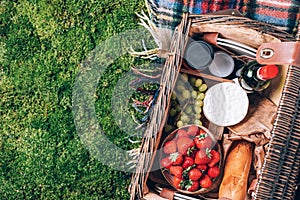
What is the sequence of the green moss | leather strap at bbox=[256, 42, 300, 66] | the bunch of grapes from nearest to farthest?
1. leather strap at bbox=[256, 42, 300, 66]
2. the bunch of grapes
3. the green moss

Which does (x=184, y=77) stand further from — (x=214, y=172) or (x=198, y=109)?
(x=214, y=172)

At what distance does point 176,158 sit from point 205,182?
146 mm

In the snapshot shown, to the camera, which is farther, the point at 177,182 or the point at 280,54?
the point at 177,182

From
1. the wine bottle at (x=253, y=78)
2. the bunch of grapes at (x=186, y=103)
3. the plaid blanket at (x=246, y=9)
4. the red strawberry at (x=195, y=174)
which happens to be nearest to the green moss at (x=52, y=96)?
the plaid blanket at (x=246, y=9)

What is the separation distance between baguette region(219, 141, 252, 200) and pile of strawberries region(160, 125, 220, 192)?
0.16 ft

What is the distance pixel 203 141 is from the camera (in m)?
1.85

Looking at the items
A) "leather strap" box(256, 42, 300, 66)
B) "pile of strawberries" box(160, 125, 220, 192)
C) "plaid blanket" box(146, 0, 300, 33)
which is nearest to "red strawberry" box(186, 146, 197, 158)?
"pile of strawberries" box(160, 125, 220, 192)

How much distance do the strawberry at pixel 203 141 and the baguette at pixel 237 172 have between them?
0.12 m

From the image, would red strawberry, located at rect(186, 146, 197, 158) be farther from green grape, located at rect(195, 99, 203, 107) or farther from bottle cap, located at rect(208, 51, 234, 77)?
bottle cap, located at rect(208, 51, 234, 77)

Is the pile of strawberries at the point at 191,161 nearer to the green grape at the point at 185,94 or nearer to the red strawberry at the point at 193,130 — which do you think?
the red strawberry at the point at 193,130

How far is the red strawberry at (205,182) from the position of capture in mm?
1839

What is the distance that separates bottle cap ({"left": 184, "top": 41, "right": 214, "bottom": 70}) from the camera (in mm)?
1892

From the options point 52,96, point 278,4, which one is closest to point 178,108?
point 278,4

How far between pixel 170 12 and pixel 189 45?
25 centimetres
